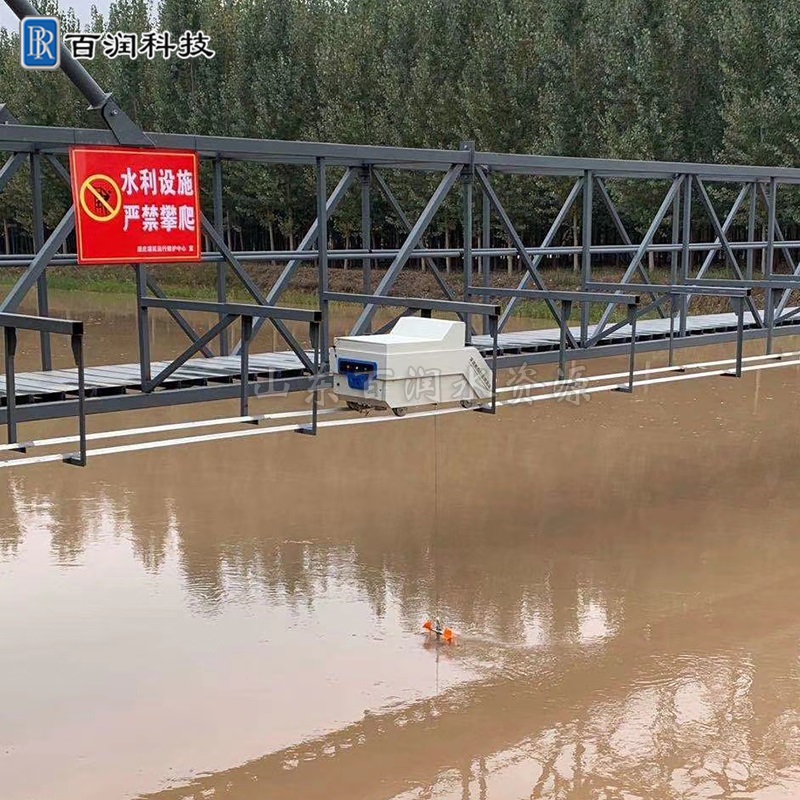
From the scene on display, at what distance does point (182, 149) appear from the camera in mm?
11523

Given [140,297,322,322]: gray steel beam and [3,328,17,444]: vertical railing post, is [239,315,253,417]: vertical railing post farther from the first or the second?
[3,328,17,444]: vertical railing post

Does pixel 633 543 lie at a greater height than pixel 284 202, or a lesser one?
lesser

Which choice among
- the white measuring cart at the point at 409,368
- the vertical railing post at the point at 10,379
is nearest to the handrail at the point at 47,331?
the vertical railing post at the point at 10,379

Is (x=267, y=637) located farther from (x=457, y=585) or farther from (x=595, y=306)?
(x=595, y=306)

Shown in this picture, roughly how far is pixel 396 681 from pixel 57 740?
3613mm

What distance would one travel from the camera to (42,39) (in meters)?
11.7

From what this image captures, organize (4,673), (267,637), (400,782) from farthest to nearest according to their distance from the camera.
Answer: (267,637) → (4,673) → (400,782)

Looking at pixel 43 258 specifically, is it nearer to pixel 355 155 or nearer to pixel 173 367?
pixel 173 367

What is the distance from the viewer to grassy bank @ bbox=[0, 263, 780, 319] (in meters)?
43.3

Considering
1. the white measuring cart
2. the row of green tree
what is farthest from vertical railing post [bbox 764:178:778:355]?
the row of green tree

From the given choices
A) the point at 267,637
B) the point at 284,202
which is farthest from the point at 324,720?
the point at 284,202

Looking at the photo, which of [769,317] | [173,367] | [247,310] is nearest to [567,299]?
[247,310]

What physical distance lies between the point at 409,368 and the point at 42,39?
16.0 feet

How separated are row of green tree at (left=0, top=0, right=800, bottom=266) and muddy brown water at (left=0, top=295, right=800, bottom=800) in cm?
2125
